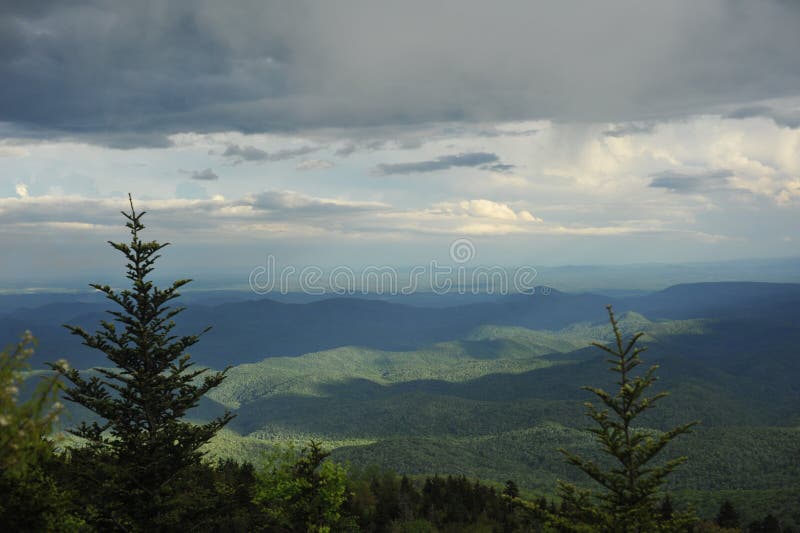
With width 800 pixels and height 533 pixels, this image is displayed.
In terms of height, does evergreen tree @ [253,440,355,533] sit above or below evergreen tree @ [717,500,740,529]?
above

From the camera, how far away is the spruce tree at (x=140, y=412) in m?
23.4

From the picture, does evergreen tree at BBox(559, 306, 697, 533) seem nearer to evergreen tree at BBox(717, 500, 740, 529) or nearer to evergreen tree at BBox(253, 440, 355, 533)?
evergreen tree at BBox(253, 440, 355, 533)

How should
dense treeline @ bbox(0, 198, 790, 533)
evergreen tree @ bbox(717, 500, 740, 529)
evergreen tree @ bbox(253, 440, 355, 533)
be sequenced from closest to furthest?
dense treeline @ bbox(0, 198, 790, 533) → evergreen tree @ bbox(253, 440, 355, 533) → evergreen tree @ bbox(717, 500, 740, 529)

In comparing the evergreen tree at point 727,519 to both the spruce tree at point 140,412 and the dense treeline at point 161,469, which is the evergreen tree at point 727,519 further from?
the spruce tree at point 140,412

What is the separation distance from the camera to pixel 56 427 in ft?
32.9

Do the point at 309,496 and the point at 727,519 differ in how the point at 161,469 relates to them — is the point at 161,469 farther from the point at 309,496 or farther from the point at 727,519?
the point at 727,519

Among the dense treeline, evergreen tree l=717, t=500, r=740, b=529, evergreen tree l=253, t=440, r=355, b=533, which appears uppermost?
the dense treeline

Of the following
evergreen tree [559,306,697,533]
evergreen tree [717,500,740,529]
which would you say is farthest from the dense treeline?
evergreen tree [717,500,740,529]

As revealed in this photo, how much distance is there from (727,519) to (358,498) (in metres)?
58.7

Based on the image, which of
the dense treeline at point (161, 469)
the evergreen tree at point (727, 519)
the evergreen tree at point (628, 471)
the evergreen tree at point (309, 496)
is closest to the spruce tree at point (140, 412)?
the dense treeline at point (161, 469)

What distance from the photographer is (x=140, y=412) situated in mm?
25078

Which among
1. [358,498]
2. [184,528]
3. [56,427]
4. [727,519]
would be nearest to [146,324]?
[184,528]

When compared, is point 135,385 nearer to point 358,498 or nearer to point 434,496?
point 358,498

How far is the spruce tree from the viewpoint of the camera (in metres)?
23.4
